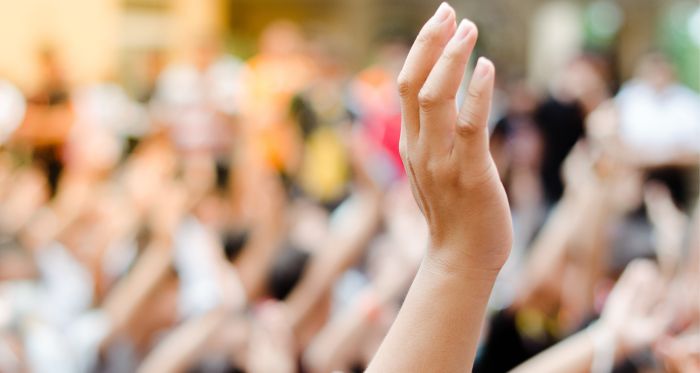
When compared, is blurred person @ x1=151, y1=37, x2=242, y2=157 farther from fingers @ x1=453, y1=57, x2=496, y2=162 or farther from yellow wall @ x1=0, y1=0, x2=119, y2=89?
fingers @ x1=453, y1=57, x2=496, y2=162

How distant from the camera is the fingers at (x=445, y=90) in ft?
2.61

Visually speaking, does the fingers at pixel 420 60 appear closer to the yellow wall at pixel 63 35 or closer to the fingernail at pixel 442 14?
the fingernail at pixel 442 14

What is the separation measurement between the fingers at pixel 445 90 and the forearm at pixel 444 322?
132 mm

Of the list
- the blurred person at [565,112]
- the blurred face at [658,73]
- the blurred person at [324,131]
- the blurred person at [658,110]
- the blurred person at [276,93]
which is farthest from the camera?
the blurred face at [658,73]

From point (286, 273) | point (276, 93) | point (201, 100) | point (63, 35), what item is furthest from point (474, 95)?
point (63, 35)

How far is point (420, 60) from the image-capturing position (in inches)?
33.1

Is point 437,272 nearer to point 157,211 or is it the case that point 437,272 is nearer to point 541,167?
point 157,211

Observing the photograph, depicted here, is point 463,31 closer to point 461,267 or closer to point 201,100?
point 461,267

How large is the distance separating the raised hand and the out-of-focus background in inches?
26.2

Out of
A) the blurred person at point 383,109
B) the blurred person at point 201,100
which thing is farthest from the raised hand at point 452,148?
the blurred person at point 201,100

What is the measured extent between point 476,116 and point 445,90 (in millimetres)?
38

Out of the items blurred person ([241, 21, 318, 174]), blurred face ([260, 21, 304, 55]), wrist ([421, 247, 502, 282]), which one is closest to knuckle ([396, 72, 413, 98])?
wrist ([421, 247, 502, 282])

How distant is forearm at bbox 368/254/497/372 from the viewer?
2.79 ft

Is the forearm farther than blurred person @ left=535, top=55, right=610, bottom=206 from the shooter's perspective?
No
